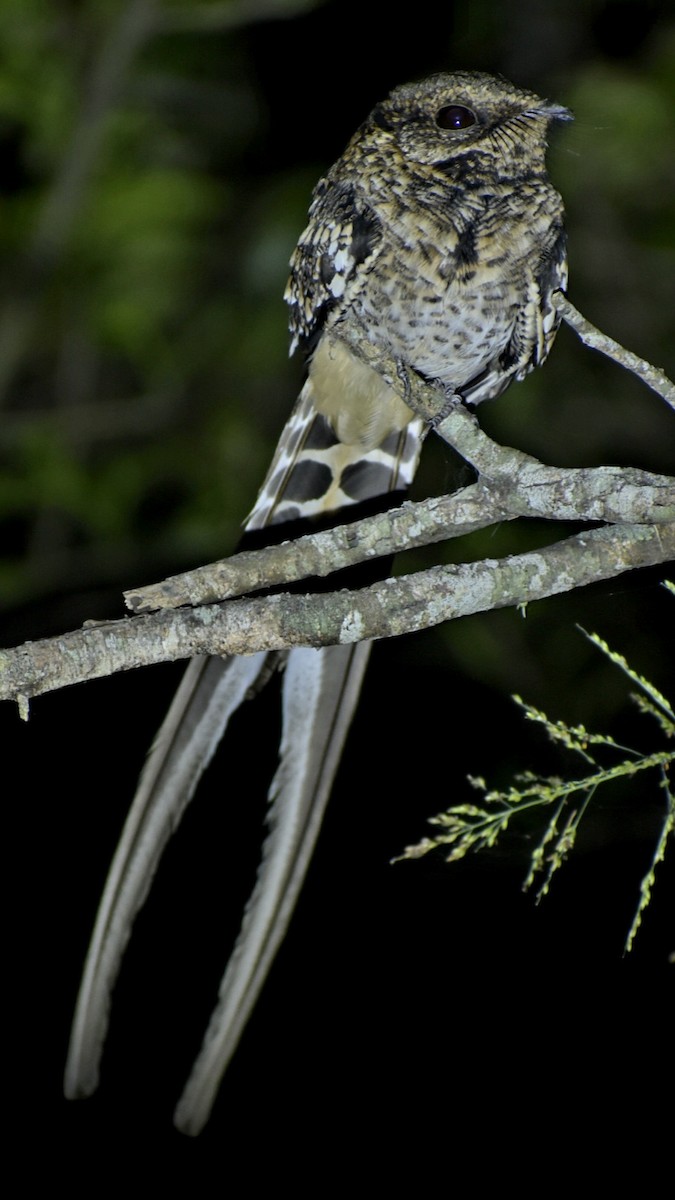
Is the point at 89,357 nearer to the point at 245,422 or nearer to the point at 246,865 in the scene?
the point at 245,422

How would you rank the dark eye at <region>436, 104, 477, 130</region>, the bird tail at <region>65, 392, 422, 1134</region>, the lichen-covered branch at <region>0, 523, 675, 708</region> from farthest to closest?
the dark eye at <region>436, 104, 477, 130</region>, the bird tail at <region>65, 392, 422, 1134</region>, the lichen-covered branch at <region>0, 523, 675, 708</region>

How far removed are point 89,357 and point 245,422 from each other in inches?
22.0

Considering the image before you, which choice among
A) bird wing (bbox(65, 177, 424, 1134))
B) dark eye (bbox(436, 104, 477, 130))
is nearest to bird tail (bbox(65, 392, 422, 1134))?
bird wing (bbox(65, 177, 424, 1134))

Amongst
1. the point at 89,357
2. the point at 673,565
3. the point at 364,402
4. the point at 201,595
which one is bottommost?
the point at 201,595

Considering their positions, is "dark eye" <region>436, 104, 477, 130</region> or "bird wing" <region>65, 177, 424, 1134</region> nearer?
"bird wing" <region>65, 177, 424, 1134</region>

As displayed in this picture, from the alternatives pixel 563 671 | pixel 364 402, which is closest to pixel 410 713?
pixel 563 671

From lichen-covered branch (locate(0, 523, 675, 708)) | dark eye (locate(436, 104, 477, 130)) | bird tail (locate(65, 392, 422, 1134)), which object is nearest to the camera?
lichen-covered branch (locate(0, 523, 675, 708))

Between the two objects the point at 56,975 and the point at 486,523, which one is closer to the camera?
the point at 486,523

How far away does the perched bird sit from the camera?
166 cm

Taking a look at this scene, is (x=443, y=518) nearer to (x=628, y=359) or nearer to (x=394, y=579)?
(x=394, y=579)

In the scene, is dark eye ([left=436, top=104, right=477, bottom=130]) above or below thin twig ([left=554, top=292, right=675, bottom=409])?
above

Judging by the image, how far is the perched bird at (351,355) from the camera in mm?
1663

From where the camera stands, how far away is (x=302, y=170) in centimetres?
376

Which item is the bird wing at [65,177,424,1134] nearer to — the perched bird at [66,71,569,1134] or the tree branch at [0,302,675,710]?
the perched bird at [66,71,569,1134]
